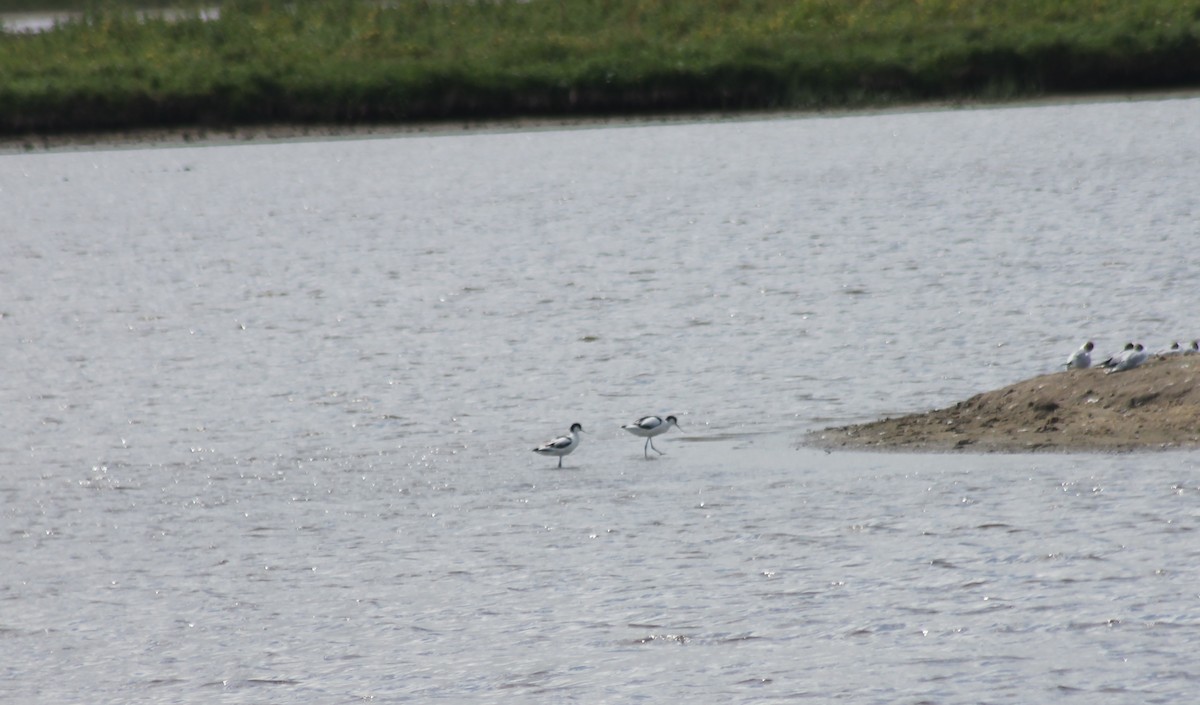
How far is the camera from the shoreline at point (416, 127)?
4400cm

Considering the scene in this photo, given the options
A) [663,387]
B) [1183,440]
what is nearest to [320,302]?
[663,387]

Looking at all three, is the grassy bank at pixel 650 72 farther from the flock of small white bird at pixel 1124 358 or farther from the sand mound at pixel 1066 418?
the sand mound at pixel 1066 418

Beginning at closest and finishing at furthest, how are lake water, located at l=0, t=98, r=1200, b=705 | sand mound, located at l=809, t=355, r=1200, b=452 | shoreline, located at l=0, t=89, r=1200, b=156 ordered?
lake water, located at l=0, t=98, r=1200, b=705, sand mound, located at l=809, t=355, r=1200, b=452, shoreline, located at l=0, t=89, r=1200, b=156

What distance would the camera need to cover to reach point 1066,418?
13531 mm

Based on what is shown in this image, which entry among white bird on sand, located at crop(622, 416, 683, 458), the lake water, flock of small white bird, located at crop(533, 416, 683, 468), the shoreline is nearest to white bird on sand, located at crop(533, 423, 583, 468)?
flock of small white bird, located at crop(533, 416, 683, 468)

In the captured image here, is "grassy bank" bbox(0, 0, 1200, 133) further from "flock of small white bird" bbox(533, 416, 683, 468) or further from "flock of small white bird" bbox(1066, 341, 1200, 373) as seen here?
"flock of small white bird" bbox(533, 416, 683, 468)

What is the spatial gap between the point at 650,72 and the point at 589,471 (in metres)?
31.3

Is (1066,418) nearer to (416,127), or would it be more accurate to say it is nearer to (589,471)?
(589,471)

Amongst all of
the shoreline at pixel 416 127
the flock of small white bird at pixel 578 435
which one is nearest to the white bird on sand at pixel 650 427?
the flock of small white bird at pixel 578 435

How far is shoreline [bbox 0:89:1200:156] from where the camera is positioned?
44.0 m

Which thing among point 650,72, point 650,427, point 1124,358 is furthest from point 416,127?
point 1124,358

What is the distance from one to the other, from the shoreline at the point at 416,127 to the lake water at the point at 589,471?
11.5m

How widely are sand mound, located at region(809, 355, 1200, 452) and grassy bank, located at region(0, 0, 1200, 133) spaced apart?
30.8 m

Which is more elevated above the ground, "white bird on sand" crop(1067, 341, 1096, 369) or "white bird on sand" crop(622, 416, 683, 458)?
"white bird on sand" crop(1067, 341, 1096, 369)
